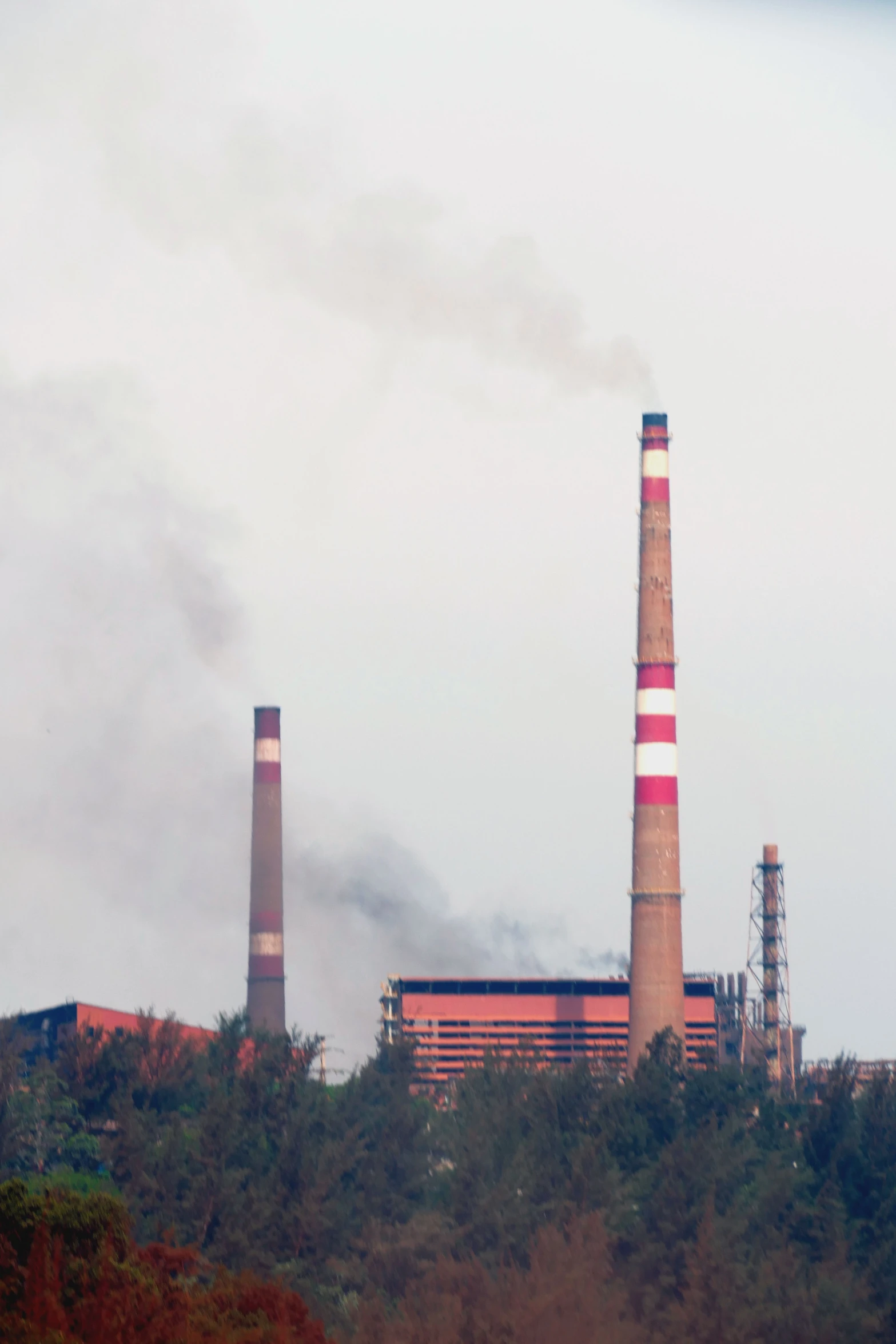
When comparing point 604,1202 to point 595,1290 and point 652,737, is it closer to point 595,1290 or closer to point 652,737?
point 595,1290

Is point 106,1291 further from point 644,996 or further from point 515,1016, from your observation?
point 515,1016

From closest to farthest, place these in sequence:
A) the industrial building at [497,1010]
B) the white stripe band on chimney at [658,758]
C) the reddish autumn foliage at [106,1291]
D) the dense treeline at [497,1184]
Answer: the reddish autumn foliage at [106,1291]
the dense treeline at [497,1184]
the white stripe band on chimney at [658,758]
the industrial building at [497,1010]

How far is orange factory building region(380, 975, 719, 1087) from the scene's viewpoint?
3312 inches

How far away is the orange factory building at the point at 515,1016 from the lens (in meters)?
84.1

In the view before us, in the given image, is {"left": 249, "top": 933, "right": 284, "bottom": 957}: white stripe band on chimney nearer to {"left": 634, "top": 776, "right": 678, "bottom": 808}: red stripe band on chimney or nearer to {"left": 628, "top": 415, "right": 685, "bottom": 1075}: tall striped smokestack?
{"left": 628, "top": 415, "right": 685, "bottom": 1075}: tall striped smokestack

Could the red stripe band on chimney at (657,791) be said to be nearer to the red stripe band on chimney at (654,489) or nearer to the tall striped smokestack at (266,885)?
the red stripe band on chimney at (654,489)

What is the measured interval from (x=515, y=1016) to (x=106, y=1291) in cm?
5889

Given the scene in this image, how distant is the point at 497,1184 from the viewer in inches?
1962

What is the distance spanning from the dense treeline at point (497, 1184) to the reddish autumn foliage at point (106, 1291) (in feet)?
21.4

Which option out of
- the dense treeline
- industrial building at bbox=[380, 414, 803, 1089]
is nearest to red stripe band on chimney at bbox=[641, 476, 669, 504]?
industrial building at bbox=[380, 414, 803, 1089]

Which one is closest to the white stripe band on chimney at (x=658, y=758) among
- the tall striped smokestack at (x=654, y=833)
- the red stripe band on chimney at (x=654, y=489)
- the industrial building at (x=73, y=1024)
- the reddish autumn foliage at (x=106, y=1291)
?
the tall striped smokestack at (x=654, y=833)

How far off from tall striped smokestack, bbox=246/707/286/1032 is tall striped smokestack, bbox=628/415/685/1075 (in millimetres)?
22308

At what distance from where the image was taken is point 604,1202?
49.7 metres

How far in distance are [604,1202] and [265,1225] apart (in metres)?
9.14
